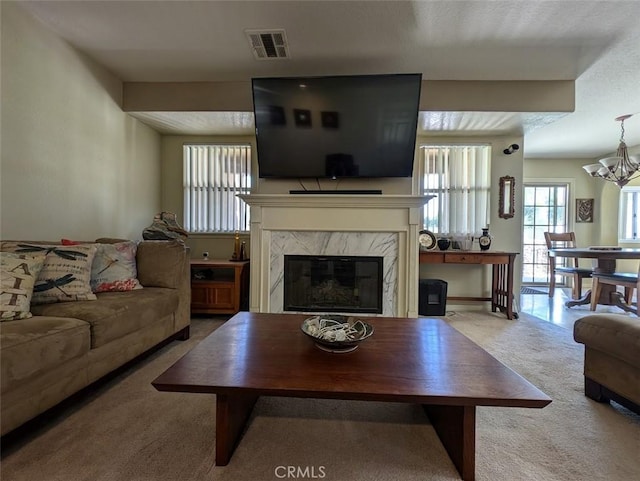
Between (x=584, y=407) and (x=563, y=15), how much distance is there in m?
2.57

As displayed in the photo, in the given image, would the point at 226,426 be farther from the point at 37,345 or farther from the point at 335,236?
the point at 335,236

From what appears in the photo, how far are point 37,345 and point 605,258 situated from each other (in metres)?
5.04

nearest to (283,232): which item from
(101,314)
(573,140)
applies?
(101,314)

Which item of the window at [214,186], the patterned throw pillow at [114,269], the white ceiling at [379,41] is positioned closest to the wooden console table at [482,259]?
the white ceiling at [379,41]

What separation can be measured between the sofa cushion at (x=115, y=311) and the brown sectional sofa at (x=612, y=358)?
2.63 metres

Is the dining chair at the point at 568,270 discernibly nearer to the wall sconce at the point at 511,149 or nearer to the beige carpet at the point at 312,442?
the wall sconce at the point at 511,149

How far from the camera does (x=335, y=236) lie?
10.7ft

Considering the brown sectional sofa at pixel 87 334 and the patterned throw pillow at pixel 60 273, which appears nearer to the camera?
the brown sectional sofa at pixel 87 334

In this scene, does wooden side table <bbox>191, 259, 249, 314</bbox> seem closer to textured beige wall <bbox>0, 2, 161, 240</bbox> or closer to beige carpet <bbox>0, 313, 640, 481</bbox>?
textured beige wall <bbox>0, 2, 161, 240</bbox>

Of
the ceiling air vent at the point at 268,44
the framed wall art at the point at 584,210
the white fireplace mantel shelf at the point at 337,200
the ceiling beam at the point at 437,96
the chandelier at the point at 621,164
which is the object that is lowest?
the white fireplace mantel shelf at the point at 337,200

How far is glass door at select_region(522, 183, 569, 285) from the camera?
590cm

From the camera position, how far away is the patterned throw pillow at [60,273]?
69.9 inches

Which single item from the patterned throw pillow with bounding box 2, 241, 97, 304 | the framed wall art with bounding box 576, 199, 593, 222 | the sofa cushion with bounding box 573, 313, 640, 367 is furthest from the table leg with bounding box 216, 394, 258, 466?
the framed wall art with bounding box 576, 199, 593, 222

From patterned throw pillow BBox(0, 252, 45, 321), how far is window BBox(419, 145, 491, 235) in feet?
12.5
